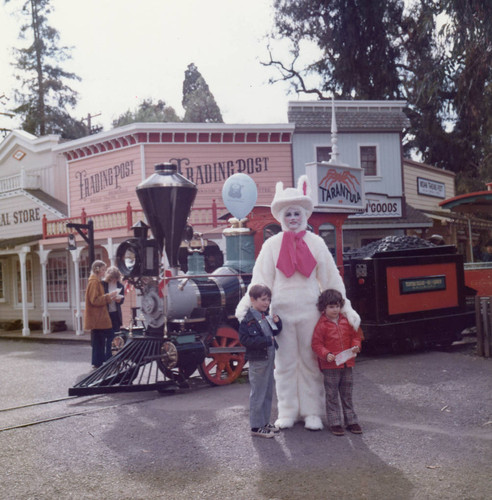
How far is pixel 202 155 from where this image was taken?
1714cm

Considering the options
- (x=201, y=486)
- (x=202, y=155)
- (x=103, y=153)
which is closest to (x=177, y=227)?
(x=201, y=486)

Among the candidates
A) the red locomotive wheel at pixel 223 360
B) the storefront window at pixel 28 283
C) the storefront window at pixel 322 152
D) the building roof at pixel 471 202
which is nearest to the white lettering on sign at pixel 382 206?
the storefront window at pixel 322 152

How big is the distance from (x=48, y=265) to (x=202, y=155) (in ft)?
Answer: 22.0

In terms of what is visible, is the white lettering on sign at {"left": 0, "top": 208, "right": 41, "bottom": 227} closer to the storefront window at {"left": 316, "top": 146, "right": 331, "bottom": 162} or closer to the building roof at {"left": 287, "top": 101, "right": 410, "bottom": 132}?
the building roof at {"left": 287, "top": 101, "right": 410, "bottom": 132}

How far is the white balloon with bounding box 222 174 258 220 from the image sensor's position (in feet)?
27.9

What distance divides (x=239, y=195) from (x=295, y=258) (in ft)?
10.2

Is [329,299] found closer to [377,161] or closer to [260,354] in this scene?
[260,354]

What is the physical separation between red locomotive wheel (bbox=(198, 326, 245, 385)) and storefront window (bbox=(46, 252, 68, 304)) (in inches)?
475

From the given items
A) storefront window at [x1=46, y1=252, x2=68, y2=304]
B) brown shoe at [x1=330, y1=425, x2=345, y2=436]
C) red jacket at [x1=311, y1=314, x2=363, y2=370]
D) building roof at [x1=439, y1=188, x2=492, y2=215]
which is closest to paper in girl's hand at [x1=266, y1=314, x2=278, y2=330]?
red jacket at [x1=311, y1=314, x2=363, y2=370]

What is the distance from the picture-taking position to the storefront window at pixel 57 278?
19375mm

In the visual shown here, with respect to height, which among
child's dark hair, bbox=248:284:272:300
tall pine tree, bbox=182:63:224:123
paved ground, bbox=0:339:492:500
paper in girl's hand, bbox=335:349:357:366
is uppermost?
tall pine tree, bbox=182:63:224:123

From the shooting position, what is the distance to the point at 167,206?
7738 millimetres

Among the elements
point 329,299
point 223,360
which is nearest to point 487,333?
point 223,360

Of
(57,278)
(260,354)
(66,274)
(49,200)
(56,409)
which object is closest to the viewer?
(260,354)
